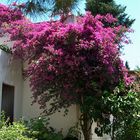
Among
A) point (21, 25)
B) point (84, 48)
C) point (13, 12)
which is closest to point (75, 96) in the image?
point (84, 48)

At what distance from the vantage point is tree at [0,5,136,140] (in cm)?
1148

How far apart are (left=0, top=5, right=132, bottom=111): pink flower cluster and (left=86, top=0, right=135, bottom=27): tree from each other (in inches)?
Answer: 572

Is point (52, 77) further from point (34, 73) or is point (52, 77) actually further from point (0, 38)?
point (0, 38)

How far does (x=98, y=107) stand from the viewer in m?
11.7

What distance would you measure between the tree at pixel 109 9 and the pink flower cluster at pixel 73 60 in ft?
47.7

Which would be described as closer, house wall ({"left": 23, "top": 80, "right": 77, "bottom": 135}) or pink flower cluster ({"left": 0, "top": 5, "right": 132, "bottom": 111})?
pink flower cluster ({"left": 0, "top": 5, "right": 132, "bottom": 111})

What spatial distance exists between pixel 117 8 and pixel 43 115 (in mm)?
15927

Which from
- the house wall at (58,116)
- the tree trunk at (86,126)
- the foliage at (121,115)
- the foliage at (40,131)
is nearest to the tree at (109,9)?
the house wall at (58,116)

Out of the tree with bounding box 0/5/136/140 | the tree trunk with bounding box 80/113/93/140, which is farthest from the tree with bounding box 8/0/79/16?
the tree trunk with bounding box 80/113/93/140

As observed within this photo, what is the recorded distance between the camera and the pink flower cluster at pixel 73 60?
11469 mm

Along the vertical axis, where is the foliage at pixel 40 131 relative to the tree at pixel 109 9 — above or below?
below

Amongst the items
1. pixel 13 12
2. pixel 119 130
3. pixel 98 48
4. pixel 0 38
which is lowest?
pixel 119 130

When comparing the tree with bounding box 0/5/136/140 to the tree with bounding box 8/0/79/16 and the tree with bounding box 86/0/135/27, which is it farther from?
the tree with bounding box 86/0/135/27

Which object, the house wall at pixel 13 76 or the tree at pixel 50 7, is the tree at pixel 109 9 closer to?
the tree at pixel 50 7
